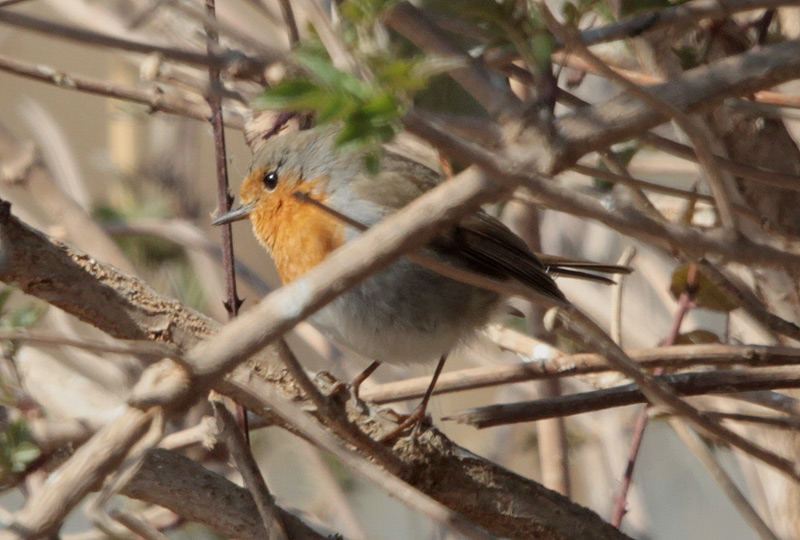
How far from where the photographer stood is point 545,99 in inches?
39.1

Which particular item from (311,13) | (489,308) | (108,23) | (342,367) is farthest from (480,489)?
(108,23)

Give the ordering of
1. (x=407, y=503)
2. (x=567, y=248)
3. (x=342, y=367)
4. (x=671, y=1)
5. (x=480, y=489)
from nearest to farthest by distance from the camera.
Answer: (x=407, y=503)
(x=671, y=1)
(x=480, y=489)
(x=342, y=367)
(x=567, y=248)

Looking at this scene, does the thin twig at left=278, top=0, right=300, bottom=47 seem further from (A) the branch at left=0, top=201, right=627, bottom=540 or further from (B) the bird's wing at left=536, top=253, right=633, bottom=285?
(B) the bird's wing at left=536, top=253, right=633, bottom=285

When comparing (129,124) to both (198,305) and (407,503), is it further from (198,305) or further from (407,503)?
(407,503)

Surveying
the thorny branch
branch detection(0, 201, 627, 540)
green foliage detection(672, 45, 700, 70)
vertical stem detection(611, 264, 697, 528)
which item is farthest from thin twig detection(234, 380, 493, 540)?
green foliage detection(672, 45, 700, 70)

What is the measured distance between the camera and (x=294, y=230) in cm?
226

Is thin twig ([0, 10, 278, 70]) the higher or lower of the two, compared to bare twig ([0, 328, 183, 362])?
higher

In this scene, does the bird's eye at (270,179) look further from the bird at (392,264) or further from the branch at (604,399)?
the branch at (604,399)

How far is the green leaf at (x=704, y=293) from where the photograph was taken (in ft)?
6.61

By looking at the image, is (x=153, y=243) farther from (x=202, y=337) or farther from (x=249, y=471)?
(x=249, y=471)

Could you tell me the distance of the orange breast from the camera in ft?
7.18

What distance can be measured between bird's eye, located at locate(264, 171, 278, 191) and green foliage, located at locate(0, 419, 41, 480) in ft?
3.48

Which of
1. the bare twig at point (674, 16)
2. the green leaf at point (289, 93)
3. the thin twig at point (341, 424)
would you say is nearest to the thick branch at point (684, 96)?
the bare twig at point (674, 16)

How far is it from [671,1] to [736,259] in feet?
1.51
